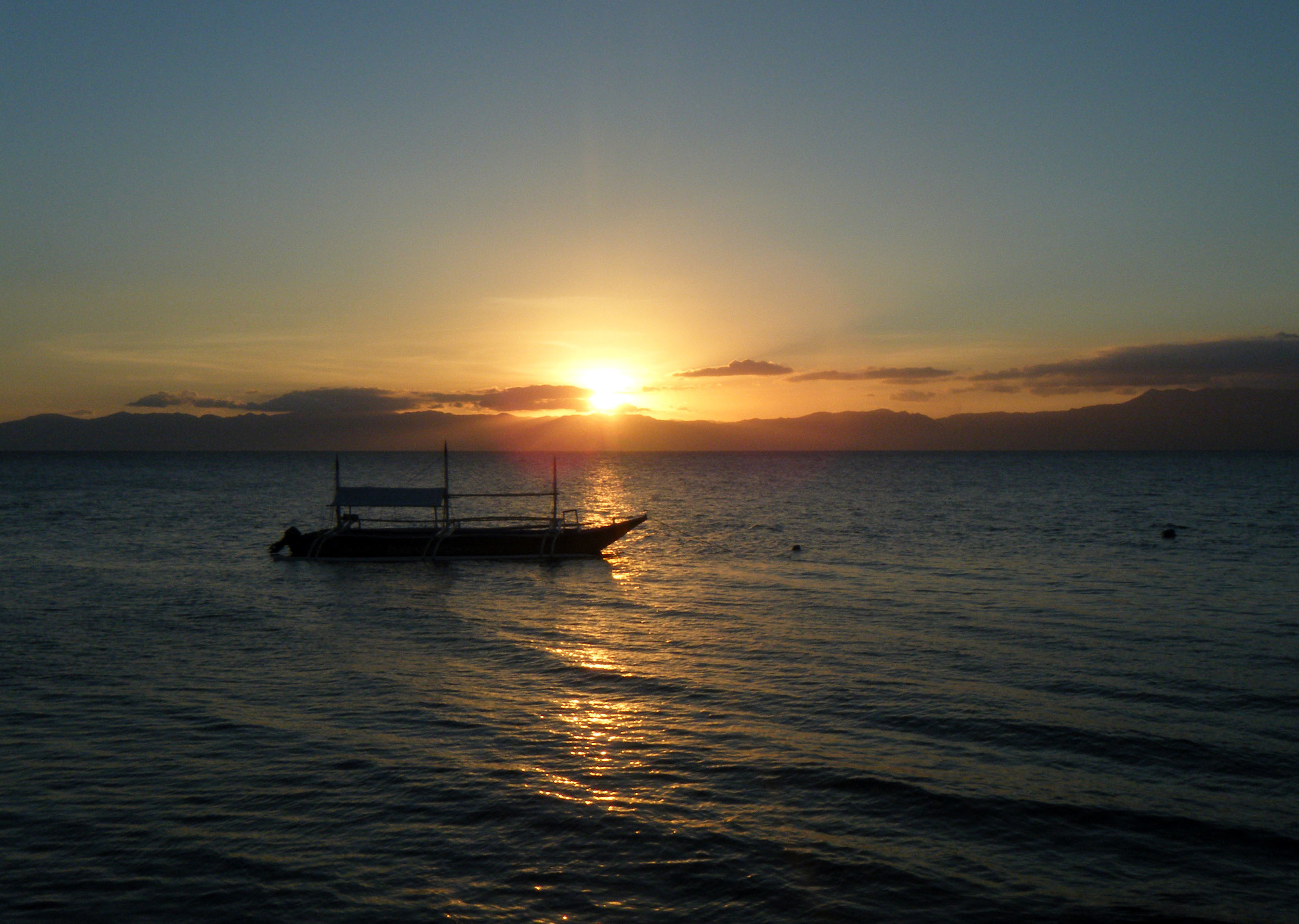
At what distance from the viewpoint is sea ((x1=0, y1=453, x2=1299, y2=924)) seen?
10.9 metres

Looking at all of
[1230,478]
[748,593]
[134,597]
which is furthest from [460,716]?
[1230,478]

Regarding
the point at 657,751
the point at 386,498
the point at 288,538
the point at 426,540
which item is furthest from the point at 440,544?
the point at 657,751

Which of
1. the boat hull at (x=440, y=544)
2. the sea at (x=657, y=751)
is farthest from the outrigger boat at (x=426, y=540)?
the sea at (x=657, y=751)

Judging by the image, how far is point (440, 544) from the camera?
47.4 metres

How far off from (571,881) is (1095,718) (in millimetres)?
11409

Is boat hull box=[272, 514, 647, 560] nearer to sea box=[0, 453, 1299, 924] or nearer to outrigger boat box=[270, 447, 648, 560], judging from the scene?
outrigger boat box=[270, 447, 648, 560]

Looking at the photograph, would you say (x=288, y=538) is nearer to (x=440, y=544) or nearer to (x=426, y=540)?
(x=426, y=540)

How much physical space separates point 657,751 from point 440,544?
3376 cm

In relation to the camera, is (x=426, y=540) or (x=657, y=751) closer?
(x=657, y=751)

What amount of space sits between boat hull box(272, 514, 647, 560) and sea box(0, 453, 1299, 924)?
9.64 m

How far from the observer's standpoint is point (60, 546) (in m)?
50.8

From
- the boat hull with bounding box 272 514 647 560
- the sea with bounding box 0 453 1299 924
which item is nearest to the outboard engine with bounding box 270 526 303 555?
the boat hull with bounding box 272 514 647 560

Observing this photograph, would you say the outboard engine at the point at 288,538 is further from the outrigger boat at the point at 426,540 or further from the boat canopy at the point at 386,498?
the boat canopy at the point at 386,498

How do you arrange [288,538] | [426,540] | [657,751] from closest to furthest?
[657,751] < [426,540] < [288,538]
